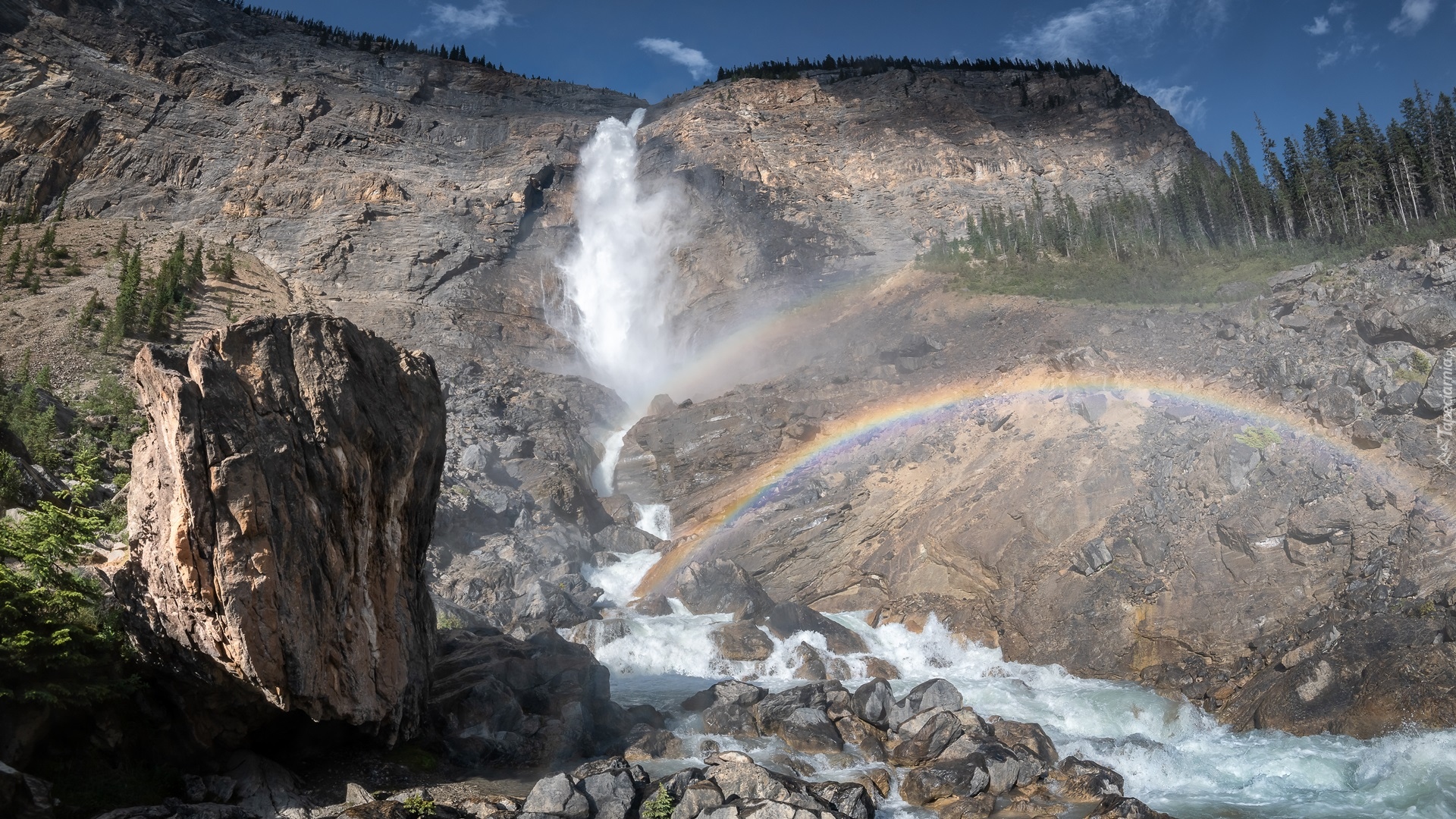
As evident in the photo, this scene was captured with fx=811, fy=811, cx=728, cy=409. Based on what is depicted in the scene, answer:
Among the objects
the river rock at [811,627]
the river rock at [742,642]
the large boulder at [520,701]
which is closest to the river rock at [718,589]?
the river rock at [811,627]

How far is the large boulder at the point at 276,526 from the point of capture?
1369 cm

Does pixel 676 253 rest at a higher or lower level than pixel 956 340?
higher

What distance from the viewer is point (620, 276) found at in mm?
76000

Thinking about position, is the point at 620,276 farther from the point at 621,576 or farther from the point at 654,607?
the point at 654,607

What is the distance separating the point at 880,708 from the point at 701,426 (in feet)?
90.2

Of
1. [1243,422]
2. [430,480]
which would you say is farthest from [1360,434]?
[430,480]

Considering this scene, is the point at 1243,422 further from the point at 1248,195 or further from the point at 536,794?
the point at 1248,195

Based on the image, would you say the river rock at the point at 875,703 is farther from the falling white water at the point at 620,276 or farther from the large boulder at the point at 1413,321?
the falling white water at the point at 620,276

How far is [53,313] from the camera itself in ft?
140

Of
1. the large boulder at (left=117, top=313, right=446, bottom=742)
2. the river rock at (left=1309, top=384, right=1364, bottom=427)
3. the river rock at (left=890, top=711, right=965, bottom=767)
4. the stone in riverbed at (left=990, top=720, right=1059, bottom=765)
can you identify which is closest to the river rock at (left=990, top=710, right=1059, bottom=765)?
the stone in riverbed at (left=990, top=720, right=1059, bottom=765)

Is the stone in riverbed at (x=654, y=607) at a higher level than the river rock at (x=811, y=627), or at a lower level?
higher

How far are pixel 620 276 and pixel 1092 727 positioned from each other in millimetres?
60722

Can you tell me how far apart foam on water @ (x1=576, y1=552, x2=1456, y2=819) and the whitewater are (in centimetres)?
4

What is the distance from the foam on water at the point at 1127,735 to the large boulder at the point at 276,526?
863 centimetres
